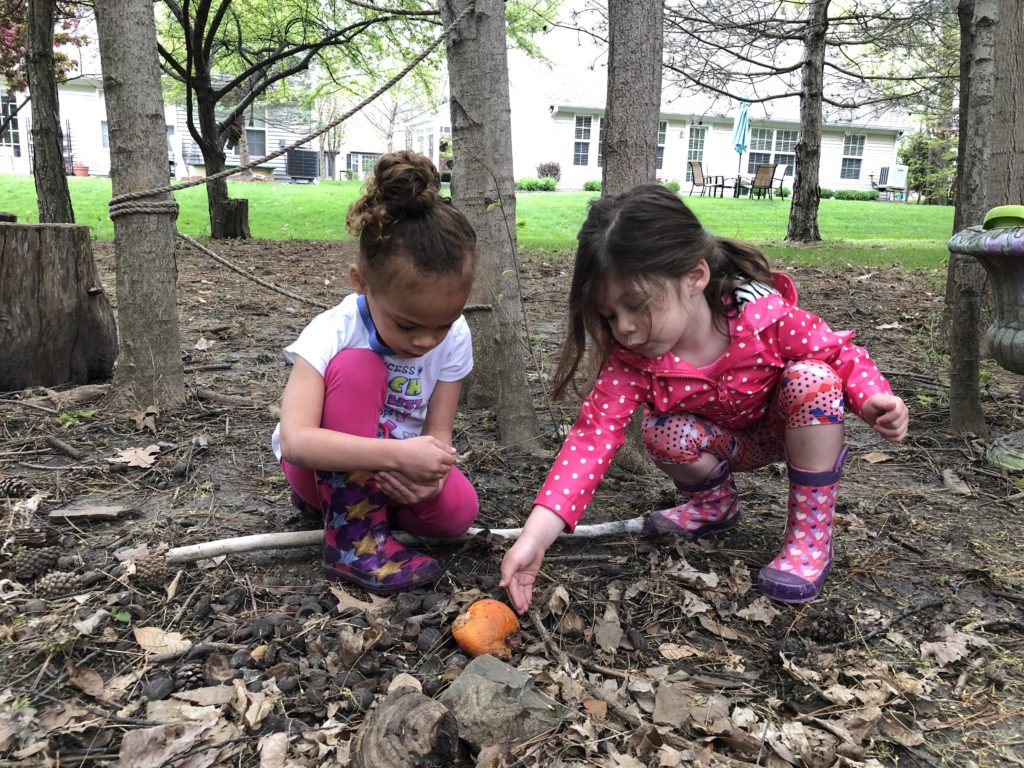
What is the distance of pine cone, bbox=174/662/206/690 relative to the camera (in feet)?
5.59

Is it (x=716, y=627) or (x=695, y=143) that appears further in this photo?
(x=695, y=143)

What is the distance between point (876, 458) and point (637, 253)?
6.14 feet

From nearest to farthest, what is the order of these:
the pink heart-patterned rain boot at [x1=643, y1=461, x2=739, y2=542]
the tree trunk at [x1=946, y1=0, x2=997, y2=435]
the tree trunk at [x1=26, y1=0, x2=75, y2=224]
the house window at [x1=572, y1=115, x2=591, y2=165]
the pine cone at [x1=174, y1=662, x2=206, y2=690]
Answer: the pine cone at [x1=174, y1=662, x2=206, y2=690]
the pink heart-patterned rain boot at [x1=643, y1=461, x2=739, y2=542]
the tree trunk at [x1=946, y1=0, x2=997, y2=435]
the tree trunk at [x1=26, y1=0, x2=75, y2=224]
the house window at [x1=572, y1=115, x2=591, y2=165]

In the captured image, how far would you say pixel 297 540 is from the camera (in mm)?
2229

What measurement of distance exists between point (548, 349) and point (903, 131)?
37.5 meters

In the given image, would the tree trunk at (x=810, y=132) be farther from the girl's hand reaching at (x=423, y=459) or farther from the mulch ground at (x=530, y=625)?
the girl's hand reaching at (x=423, y=459)

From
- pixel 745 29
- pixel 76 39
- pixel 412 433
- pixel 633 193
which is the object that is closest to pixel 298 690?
pixel 412 433

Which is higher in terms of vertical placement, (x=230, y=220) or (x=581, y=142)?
(x=581, y=142)

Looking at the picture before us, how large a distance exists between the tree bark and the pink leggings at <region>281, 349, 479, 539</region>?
1.15 metres

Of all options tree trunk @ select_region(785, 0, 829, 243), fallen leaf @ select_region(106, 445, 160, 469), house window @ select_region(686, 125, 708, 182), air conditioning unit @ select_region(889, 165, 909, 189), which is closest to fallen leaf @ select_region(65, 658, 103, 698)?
fallen leaf @ select_region(106, 445, 160, 469)

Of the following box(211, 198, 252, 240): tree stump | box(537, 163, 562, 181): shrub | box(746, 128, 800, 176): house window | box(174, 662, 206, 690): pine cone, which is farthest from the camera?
box(746, 128, 800, 176): house window

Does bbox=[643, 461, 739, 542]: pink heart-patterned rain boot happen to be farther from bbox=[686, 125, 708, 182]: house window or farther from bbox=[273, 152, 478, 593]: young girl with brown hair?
bbox=[686, 125, 708, 182]: house window

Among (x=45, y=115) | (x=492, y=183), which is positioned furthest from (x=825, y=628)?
(x=45, y=115)

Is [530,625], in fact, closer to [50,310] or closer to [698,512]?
[698,512]
